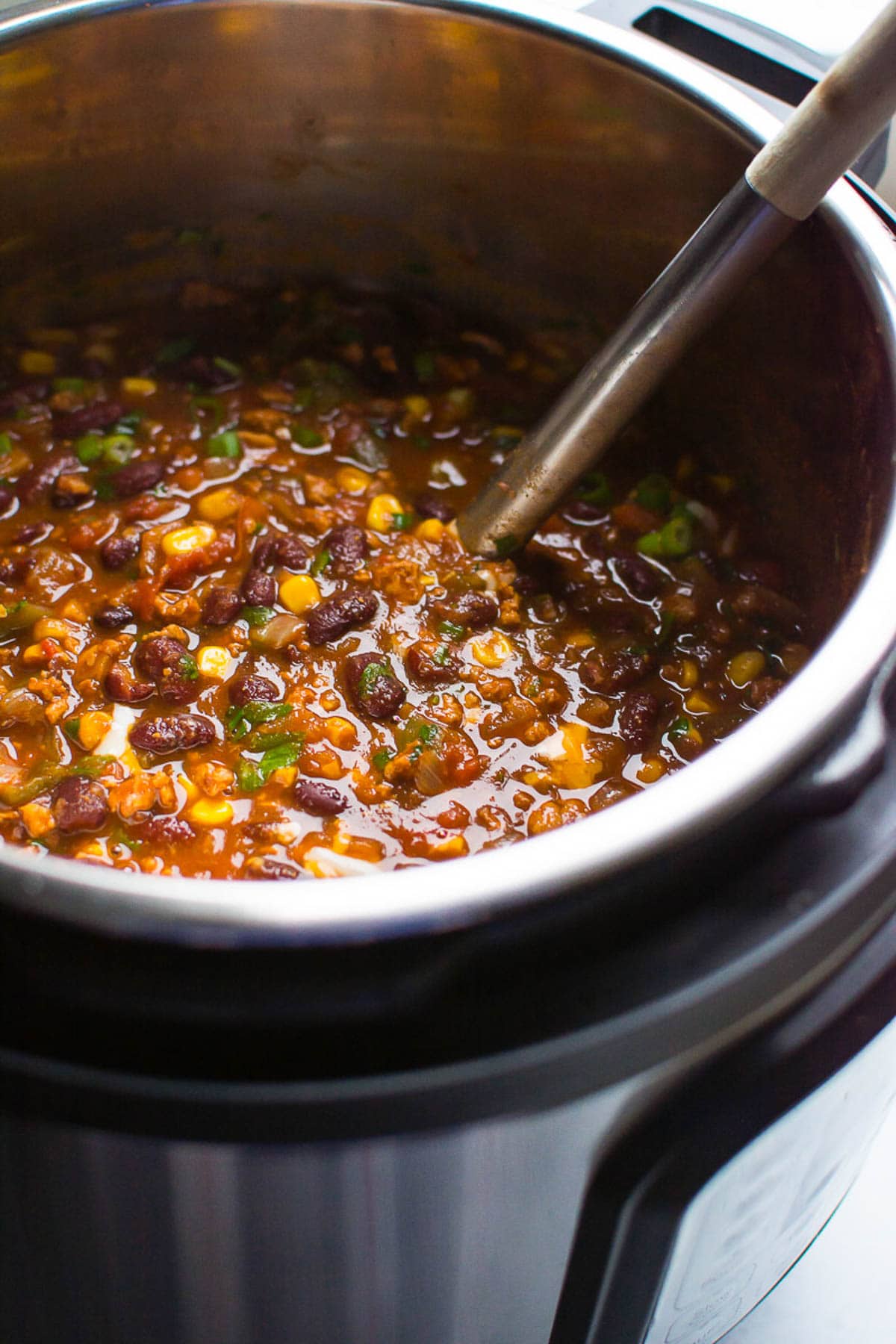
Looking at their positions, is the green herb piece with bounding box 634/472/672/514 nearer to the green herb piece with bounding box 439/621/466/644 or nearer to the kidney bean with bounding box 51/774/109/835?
the green herb piece with bounding box 439/621/466/644

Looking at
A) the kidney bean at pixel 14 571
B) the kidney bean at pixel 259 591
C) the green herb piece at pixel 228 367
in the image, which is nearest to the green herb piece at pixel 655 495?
the kidney bean at pixel 259 591

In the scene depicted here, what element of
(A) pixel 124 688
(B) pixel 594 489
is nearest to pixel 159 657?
(A) pixel 124 688

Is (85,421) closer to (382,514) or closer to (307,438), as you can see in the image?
(307,438)

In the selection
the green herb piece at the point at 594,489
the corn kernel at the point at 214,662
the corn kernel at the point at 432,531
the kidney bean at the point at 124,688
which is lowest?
the kidney bean at the point at 124,688

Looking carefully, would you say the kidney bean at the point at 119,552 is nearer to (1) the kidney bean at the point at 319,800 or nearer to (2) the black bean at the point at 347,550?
(2) the black bean at the point at 347,550

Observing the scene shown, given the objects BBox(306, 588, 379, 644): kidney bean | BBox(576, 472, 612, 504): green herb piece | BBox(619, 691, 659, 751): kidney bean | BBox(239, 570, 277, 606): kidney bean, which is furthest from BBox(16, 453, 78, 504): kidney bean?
BBox(619, 691, 659, 751): kidney bean

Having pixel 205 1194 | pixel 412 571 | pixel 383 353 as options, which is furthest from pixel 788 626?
pixel 205 1194
